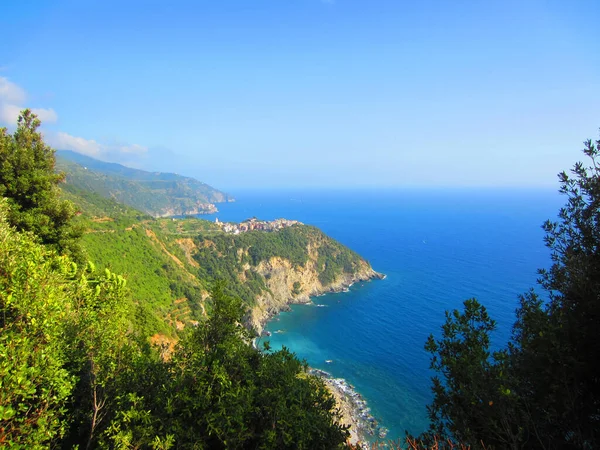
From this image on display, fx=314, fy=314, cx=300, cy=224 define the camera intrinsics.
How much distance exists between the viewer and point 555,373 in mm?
4605

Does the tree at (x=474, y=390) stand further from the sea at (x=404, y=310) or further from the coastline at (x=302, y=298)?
the coastline at (x=302, y=298)

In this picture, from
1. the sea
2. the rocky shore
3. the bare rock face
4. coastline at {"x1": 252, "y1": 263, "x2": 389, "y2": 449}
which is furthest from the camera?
the bare rock face

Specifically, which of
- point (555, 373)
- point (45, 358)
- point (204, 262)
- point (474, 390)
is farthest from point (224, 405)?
point (204, 262)

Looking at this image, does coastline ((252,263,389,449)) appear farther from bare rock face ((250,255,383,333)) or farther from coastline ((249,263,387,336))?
bare rock face ((250,255,383,333))

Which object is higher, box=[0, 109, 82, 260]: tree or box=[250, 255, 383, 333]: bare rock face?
box=[0, 109, 82, 260]: tree

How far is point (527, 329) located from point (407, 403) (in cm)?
2946

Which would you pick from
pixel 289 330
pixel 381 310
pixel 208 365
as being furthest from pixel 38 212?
pixel 381 310

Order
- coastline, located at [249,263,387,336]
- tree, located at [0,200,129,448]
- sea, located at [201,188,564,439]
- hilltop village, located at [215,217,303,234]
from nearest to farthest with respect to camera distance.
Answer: tree, located at [0,200,129,448], sea, located at [201,188,564,439], coastline, located at [249,263,387,336], hilltop village, located at [215,217,303,234]

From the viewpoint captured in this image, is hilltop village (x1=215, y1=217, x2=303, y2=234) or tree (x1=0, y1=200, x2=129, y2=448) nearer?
tree (x1=0, y1=200, x2=129, y2=448)

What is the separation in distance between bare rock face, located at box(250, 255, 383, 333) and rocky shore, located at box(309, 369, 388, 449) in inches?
950

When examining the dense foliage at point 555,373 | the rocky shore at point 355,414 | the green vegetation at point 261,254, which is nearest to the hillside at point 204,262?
the green vegetation at point 261,254

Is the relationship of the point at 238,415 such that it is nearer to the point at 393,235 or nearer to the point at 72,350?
the point at 72,350

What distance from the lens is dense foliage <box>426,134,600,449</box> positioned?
448 cm

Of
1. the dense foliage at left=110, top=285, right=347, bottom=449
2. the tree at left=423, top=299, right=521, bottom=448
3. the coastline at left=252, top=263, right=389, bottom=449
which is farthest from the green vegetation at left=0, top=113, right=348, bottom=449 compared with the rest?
the coastline at left=252, top=263, right=389, bottom=449
